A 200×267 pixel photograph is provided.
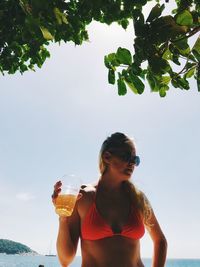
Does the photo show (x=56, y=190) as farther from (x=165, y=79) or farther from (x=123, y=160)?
(x=165, y=79)

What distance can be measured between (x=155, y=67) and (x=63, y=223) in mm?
1541

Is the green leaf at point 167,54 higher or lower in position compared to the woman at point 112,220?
higher

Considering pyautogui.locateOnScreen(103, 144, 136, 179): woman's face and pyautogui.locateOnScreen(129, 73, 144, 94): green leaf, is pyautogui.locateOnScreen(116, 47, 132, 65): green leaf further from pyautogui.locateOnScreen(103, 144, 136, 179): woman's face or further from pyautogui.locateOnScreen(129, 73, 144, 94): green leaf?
pyautogui.locateOnScreen(103, 144, 136, 179): woman's face

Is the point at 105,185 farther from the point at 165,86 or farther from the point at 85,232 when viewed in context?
the point at 165,86

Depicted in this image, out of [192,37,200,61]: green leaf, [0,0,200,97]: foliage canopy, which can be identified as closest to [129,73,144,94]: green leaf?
[0,0,200,97]: foliage canopy

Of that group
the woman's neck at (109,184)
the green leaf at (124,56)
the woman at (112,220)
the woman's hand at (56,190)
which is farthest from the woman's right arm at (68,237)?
the green leaf at (124,56)

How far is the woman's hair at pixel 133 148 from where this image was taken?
3.01m

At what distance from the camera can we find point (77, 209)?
9.52 feet

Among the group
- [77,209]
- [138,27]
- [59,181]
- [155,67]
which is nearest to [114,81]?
[155,67]

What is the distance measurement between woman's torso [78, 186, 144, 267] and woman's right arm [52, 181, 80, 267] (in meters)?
0.07

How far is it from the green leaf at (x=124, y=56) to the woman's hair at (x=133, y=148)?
3.77 ft

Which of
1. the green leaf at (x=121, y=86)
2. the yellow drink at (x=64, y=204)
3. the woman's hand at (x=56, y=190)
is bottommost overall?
the yellow drink at (x=64, y=204)

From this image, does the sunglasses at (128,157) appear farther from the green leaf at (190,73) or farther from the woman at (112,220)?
the green leaf at (190,73)

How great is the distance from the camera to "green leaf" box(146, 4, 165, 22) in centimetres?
178
